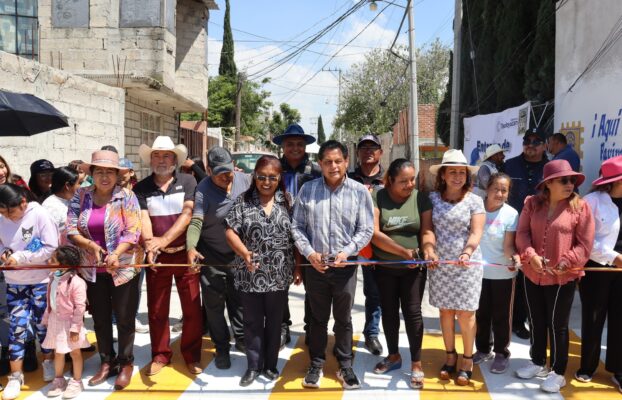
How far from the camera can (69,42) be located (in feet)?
42.1

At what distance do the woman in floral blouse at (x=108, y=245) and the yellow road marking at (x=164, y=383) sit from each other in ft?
0.35

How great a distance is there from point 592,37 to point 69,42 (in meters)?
11.2

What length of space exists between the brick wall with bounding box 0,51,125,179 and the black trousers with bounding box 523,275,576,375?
6.58 metres

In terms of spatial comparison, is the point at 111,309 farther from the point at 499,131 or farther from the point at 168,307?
the point at 499,131

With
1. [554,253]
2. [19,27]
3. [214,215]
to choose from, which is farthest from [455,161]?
[19,27]

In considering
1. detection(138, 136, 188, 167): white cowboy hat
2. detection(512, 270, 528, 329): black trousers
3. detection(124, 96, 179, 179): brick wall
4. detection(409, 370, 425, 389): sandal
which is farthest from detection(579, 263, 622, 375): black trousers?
detection(124, 96, 179, 179): brick wall

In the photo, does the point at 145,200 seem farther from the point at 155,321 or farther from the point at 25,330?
the point at 25,330

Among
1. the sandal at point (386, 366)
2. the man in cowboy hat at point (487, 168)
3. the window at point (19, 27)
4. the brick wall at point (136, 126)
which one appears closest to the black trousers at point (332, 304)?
the sandal at point (386, 366)

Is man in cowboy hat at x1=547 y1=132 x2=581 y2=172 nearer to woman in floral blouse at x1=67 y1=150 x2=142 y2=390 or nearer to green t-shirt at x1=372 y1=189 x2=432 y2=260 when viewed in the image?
green t-shirt at x1=372 y1=189 x2=432 y2=260

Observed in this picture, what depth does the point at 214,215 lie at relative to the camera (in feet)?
14.7

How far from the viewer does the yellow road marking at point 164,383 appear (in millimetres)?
4105

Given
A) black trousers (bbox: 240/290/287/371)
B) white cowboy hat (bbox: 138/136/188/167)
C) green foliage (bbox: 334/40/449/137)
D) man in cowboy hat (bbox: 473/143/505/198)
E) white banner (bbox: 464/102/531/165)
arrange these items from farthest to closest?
1. green foliage (bbox: 334/40/449/137)
2. white banner (bbox: 464/102/531/165)
3. man in cowboy hat (bbox: 473/143/505/198)
4. white cowboy hat (bbox: 138/136/188/167)
5. black trousers (bbox: 240/290/287/371)

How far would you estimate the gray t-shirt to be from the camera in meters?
4.46

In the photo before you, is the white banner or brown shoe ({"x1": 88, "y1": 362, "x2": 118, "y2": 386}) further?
the white banner
